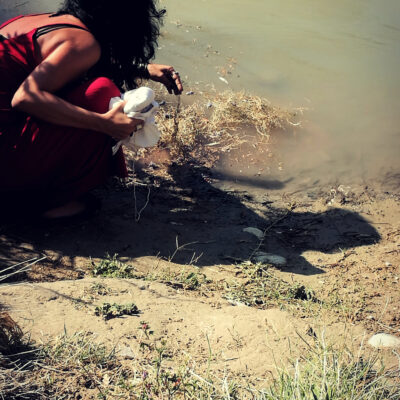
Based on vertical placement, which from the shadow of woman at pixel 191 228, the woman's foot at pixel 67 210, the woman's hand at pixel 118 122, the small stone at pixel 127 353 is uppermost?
the woman's hand at pixel 118 122

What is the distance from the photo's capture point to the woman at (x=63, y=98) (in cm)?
275

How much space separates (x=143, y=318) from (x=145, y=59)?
5.81 feet

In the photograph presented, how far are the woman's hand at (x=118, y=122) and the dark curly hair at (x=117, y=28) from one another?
15.0 inches

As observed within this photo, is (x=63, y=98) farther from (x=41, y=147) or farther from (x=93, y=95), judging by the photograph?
(x=41, y=147)

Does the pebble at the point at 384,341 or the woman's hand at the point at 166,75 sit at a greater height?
the woman's hand at the point at 166,75

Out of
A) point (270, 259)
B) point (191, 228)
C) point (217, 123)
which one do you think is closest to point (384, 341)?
point (270, 259)

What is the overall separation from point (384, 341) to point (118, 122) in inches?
68.7

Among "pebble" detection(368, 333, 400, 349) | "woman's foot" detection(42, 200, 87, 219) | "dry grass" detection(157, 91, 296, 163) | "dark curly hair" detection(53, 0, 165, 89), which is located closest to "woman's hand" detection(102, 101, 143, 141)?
"dark curly hair" detection(53, 0, 165, 89)

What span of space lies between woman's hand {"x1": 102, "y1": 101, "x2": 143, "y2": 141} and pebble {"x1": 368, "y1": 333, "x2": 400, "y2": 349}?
5.42 ft

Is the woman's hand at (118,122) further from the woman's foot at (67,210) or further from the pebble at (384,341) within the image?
the pebble at (384,341)

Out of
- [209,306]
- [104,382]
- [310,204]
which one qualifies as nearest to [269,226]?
[310,204]

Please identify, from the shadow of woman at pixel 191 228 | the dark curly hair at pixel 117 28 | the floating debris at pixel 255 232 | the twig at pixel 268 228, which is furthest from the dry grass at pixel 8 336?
the floating debris at pixel 255 232

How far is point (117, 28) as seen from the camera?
2982 mm

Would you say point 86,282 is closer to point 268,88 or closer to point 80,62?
point 80,62
